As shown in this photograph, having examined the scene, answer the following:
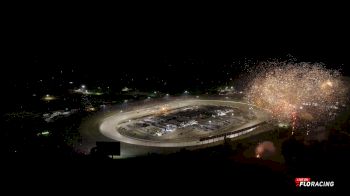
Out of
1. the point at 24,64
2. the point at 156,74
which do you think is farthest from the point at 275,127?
the point at 24,64

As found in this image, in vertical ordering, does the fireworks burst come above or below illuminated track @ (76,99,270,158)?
above

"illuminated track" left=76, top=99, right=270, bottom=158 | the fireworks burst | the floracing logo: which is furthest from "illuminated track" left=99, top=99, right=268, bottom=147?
the floracing logo

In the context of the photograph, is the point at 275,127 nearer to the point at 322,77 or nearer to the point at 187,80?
the point at 322,77

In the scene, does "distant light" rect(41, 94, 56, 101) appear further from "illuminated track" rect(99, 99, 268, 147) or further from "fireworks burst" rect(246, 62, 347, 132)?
"fireworks burst" rect(246, 62, 347, 132)

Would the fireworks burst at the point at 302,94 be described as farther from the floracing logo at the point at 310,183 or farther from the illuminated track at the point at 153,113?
the floracing logo at the point at 310,183

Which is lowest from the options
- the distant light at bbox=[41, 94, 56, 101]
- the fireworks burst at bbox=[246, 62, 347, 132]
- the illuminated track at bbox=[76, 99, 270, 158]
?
the illuminated track at bbox=[76, 99, 270, 158]

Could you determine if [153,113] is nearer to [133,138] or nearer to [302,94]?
[133,138]

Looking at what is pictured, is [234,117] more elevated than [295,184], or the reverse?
[295,184]

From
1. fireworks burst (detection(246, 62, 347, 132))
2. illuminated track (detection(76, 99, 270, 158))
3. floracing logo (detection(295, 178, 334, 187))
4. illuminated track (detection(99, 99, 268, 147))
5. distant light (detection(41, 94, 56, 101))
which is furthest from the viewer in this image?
distant light (detection(41, 94, 56, 101))

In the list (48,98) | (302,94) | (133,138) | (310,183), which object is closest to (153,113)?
(133,138)
